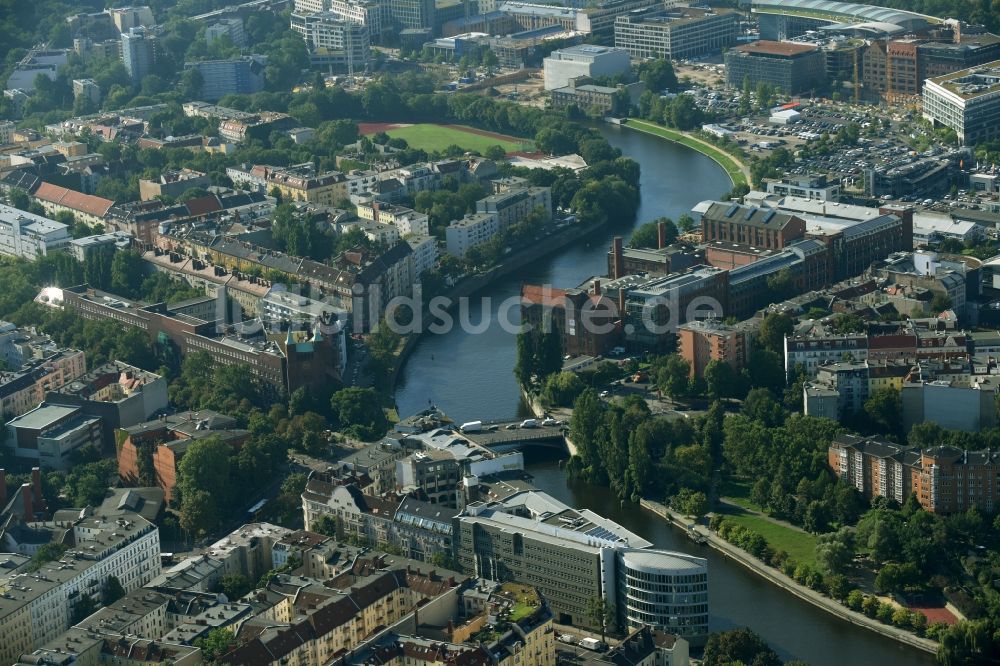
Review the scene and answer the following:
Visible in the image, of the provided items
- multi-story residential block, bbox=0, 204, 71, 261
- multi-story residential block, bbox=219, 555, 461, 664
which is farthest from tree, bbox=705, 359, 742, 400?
multi-story residential block, bbox=0, 204, 71, 261

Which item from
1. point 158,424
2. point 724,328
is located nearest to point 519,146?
point 724,328

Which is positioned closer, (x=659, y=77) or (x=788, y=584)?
(x=788, y=584)

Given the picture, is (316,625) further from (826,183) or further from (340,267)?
(826,183)

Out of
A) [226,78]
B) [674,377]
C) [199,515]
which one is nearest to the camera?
[199,515]

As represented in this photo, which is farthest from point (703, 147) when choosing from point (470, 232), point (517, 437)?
point (517, 437)

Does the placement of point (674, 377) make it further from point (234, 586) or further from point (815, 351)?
point (234, 586)

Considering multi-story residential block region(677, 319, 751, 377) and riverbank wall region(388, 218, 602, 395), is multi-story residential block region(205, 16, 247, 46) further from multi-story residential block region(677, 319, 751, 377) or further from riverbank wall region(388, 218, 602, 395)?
multi-story residential block region(677, 319, 751, 377)
